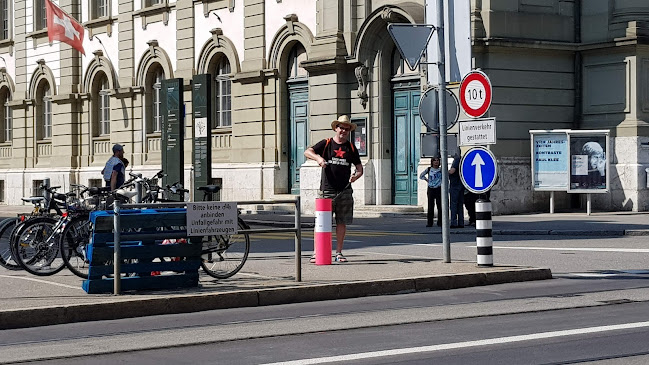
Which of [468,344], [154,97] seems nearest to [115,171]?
[468,344]

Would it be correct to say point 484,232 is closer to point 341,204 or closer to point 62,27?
point 341,204

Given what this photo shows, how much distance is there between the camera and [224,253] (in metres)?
14.0

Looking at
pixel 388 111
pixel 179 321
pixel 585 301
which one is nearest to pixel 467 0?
pixel 388 111

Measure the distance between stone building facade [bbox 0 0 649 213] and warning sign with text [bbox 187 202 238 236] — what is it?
1707 centimetres

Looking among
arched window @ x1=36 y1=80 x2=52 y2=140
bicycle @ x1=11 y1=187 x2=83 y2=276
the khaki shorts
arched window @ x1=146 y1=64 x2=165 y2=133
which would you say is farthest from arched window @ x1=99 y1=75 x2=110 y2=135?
bicycle @ x1=11 y1=187 x2=83 y2=276

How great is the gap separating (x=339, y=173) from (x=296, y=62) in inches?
779

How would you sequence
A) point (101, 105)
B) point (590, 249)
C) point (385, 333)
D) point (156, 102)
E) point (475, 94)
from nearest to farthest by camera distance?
point (385, 333)
point (475, 94)
point (590, 249)
point (156, 102)
point (101, 105)

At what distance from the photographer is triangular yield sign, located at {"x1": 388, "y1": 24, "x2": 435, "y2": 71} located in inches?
597

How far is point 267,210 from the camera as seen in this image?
35.5 m

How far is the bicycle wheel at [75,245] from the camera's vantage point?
14281mm

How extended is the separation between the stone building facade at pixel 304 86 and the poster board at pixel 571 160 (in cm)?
57

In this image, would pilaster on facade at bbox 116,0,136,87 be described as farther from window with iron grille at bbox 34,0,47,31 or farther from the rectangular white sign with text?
the rectangular white sign with text

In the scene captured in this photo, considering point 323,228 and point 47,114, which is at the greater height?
point 47,114

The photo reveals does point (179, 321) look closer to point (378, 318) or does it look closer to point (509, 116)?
point (378, 318)
